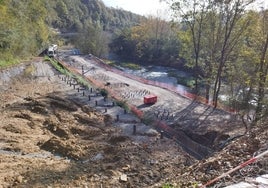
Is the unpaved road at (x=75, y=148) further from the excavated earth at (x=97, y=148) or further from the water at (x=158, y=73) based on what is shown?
the water at (x=158, y=73)

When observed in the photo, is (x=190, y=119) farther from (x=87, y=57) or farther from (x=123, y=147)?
(x=87, y=57)

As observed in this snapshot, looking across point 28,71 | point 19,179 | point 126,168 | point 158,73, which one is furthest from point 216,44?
point 158,73

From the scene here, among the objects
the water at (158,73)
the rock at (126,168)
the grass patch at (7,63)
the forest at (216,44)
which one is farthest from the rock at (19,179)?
the water at (158,73)

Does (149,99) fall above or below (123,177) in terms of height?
above

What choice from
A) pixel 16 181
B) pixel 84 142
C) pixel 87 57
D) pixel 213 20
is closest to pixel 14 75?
pixel 84 142

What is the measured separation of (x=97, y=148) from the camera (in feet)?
49.9

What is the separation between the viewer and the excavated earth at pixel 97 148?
7555mm

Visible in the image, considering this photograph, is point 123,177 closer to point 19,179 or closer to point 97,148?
point 97,148

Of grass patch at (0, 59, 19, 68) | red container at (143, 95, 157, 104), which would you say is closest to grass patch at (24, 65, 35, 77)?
grass patch at (0, 59, 19, 68)

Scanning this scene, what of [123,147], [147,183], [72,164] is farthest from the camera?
[123,147]

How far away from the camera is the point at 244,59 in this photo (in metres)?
27.7

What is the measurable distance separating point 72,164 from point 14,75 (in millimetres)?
19611

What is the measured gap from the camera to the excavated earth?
24.8 feet

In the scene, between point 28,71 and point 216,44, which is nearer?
point 216,44
